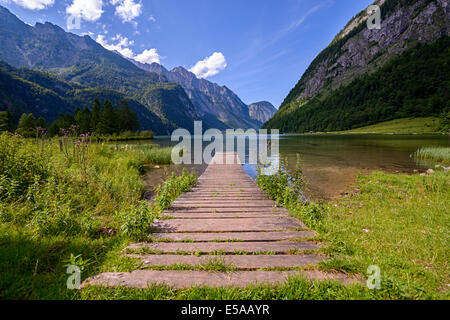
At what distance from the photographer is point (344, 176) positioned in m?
12.3

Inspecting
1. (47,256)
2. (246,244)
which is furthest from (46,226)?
(246,244)

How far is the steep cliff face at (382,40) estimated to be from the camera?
125 meters

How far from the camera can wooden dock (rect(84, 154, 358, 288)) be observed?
2.40 meters

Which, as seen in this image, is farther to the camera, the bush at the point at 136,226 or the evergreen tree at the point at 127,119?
the evergreen tree at the point at 127,119

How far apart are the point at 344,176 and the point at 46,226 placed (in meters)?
14.7

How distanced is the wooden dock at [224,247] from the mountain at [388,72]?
402 feet

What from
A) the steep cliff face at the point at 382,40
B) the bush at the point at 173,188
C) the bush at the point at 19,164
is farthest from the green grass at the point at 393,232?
the steep cliff face at the point at 382,40

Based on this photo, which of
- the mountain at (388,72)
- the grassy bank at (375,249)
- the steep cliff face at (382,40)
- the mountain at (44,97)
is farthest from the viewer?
the steep cliff face at (382,40)

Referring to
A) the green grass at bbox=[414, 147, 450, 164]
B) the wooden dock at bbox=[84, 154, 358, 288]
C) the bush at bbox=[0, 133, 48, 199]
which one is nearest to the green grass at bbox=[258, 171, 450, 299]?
the wooden dock at bbox=[84, 154, 358, 288]

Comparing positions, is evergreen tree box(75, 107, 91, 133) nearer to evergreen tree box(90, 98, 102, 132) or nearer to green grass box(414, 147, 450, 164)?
evergreen tree box(90, 98, 102, 132)

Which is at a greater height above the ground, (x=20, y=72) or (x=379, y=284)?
(x=20, y=72)

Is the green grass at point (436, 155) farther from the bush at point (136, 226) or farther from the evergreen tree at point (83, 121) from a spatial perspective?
the evergreen tree at point (83, 121)

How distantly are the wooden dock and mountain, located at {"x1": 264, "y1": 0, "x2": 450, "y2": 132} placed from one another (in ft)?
402
